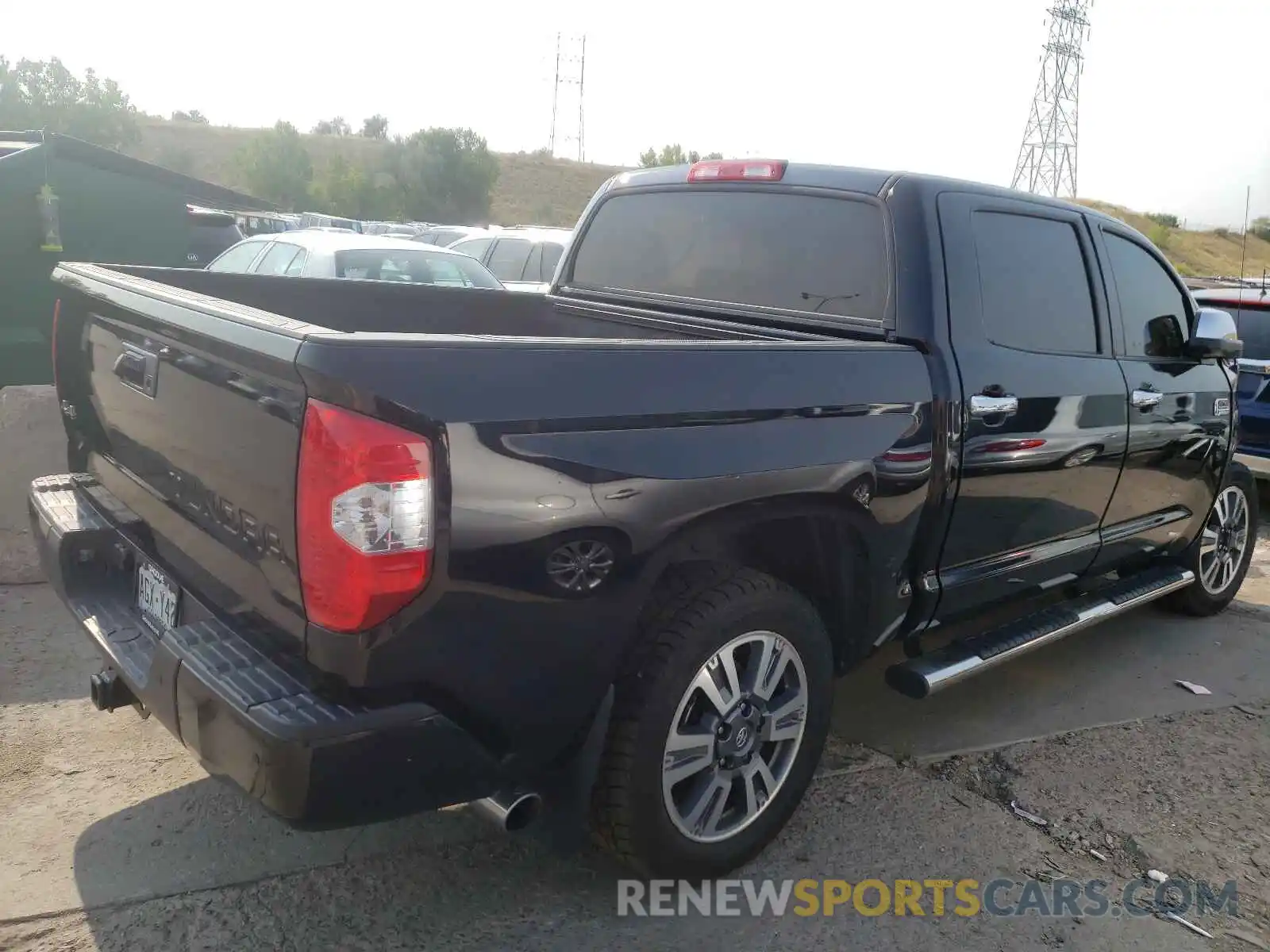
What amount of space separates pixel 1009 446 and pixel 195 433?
8.07ft

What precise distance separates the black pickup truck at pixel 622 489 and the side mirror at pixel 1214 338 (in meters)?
0.02

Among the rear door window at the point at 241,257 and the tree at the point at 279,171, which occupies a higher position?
the tree at the point at 279,171

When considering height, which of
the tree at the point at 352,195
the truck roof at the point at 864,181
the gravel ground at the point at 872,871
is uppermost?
the tree at the point at 352,195

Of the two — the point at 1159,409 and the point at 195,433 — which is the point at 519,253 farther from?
the point at 195,433

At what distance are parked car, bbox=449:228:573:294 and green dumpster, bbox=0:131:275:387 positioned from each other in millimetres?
3446

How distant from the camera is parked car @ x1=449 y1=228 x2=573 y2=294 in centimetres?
1221

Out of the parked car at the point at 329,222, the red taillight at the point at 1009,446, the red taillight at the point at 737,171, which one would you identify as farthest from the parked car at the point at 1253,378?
the parked car at the point at 329,222

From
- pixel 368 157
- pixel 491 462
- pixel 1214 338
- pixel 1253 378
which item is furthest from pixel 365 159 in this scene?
pixel 491 462

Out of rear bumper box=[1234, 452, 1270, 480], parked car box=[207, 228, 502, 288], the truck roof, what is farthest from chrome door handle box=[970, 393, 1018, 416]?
parked car box=[207, 228, 502, 288]

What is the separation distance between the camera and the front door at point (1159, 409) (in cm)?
426

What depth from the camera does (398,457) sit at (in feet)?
6.89

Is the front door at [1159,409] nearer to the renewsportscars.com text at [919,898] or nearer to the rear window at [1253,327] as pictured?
the renewsportscars.com text at [919,898]

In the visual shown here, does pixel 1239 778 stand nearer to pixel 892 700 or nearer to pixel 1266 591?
pixel 892 700

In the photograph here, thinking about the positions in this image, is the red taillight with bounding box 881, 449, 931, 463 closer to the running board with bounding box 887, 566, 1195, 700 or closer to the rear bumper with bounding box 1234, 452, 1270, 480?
the running board with bounding box 887, 566, 1195, 700
